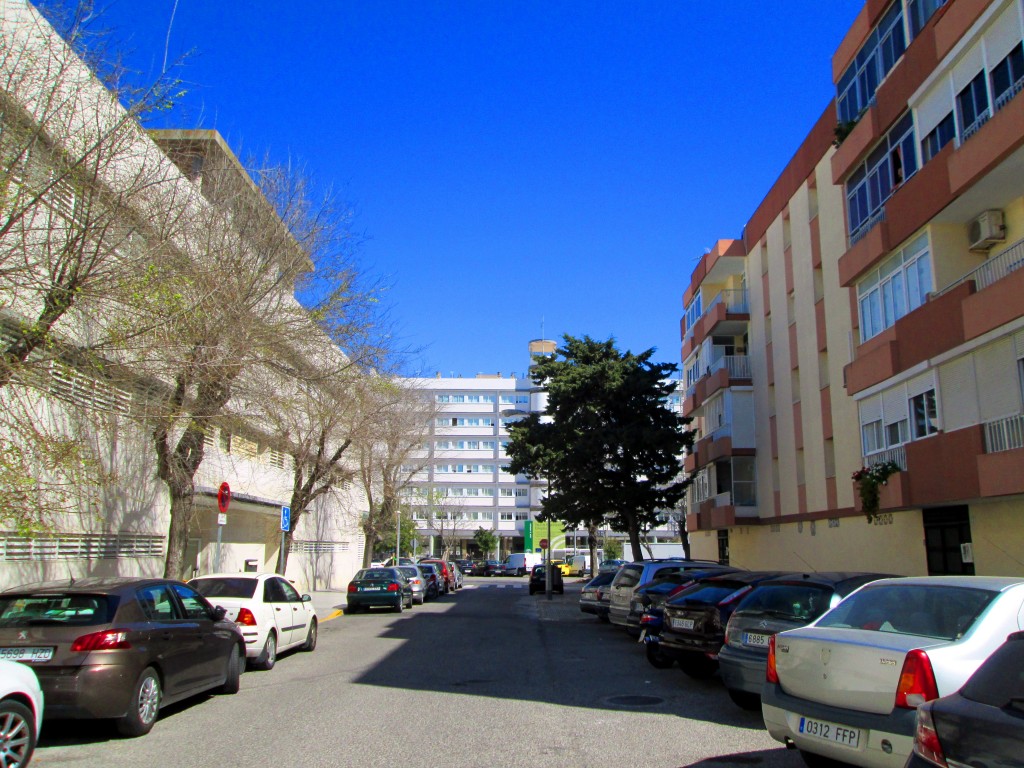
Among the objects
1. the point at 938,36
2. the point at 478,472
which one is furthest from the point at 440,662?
the point at 478,472

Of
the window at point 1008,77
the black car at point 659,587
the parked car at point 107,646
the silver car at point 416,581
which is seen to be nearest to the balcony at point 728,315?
the silver car at point 416,581

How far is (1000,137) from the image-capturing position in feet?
45.4

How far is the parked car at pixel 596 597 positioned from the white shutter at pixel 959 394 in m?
10.1

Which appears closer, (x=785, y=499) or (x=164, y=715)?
(x=164, y=715)

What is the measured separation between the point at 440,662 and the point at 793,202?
68.9 feet

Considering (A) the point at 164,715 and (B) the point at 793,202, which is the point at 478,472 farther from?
(A) the point at 164,715

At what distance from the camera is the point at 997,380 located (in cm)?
1538

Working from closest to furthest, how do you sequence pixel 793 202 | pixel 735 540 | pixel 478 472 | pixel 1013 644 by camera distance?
pixel 1013 644 < pixel 793 202 < pixel 735 540 < pixel 478 472

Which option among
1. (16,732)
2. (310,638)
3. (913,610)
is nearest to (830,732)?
(913,610)

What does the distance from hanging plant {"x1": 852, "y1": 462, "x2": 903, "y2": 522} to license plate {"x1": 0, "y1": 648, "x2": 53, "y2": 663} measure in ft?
54.3

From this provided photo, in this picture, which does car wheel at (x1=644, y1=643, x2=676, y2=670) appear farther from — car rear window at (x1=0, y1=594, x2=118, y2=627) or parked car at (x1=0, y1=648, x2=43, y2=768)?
parked car at (x1=0, y1=648, x2=43, y2=768)

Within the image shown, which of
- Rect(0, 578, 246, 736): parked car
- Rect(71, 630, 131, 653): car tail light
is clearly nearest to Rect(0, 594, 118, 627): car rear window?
Rect(0, 578, 246, 736): parked car

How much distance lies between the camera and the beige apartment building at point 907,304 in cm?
1487

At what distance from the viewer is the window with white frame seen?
17433 mm
